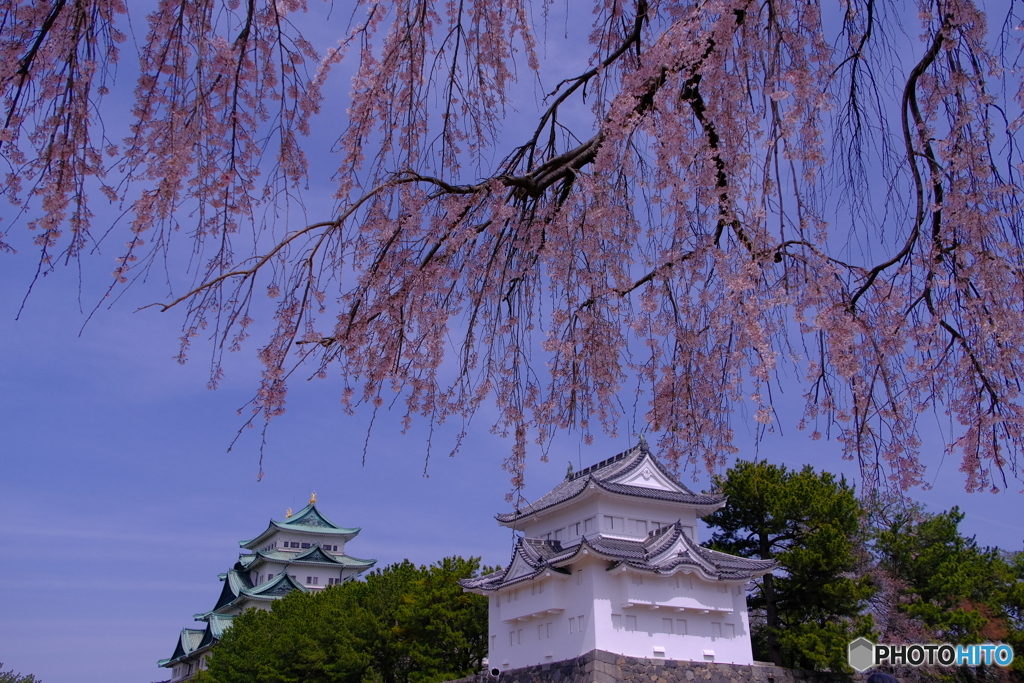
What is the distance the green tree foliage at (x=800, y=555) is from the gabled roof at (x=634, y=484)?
123cm

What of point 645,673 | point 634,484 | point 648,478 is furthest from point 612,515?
point 645,673

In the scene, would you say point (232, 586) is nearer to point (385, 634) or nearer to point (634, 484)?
point (385, 634)

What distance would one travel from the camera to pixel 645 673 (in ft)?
49.4

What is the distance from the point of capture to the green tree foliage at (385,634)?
19812 mm

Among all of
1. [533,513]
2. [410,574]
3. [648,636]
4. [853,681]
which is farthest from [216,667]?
[853,681]

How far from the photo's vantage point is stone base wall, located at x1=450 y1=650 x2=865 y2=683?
14.7m

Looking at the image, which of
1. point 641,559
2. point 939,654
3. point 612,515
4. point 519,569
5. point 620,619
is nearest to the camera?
point 939,654

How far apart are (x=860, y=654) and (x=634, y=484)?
637 cm

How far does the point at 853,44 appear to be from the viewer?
329cm

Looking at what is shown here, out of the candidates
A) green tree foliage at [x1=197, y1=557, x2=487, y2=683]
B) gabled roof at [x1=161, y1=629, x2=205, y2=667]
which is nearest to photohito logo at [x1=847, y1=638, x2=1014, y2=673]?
green tree foliage at [x1=197, y1=557, x2=487, y2=683]

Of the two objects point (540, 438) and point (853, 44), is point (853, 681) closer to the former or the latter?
point (540, 438)

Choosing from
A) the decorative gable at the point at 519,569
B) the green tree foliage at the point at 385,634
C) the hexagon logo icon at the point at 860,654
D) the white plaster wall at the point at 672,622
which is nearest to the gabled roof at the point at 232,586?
the green tree foliage at the point at 385,634

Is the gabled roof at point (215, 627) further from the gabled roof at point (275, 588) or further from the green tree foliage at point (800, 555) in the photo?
the green tree foliage at point (800, 555)

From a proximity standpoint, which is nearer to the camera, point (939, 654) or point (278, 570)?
point (939, 654)
